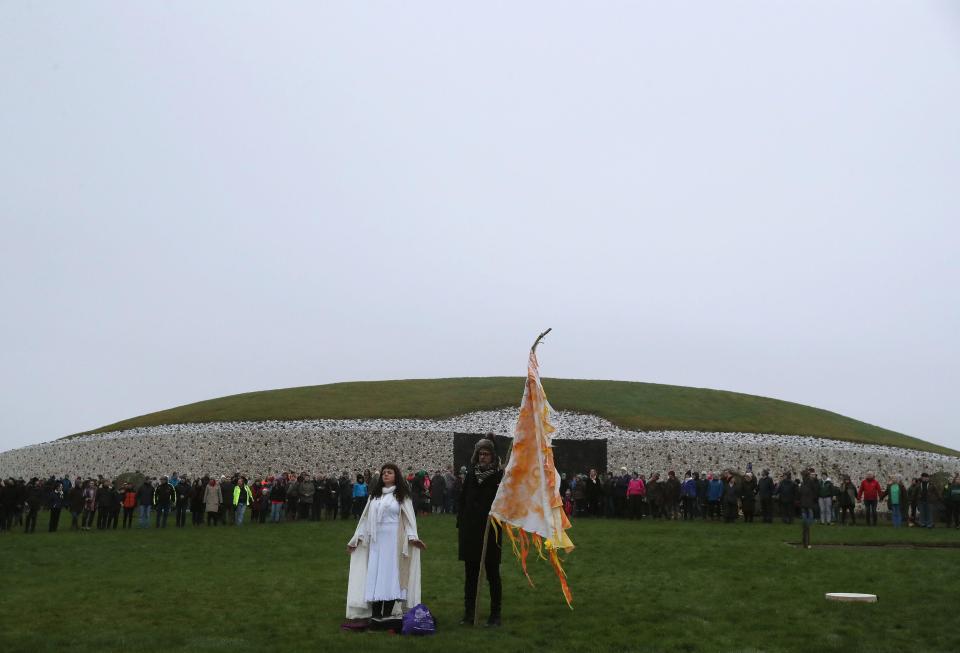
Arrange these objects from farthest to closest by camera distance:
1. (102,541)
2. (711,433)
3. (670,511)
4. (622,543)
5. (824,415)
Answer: (824,415) → (711,433) → (670,511) → (102,541) → (622,543)

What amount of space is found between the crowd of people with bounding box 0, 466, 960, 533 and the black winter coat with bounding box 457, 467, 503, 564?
570 inches

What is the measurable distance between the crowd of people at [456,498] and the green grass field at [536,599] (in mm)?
6191

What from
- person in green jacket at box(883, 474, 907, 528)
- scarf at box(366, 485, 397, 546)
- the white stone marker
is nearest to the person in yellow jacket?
scarf at box(366, 485, 397, 546)

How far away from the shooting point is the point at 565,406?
5081cm

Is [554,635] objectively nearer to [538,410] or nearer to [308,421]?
[538,410]

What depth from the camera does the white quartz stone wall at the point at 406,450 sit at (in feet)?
139

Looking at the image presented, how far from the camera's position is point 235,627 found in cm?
968

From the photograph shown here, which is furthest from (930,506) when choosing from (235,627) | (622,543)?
(235,627)

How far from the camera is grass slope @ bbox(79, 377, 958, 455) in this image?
4906 cm

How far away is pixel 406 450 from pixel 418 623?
34405mm

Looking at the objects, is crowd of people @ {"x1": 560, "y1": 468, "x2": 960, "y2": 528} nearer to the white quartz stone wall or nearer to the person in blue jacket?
the person in blue jacket

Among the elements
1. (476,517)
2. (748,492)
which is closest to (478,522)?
(476,517)

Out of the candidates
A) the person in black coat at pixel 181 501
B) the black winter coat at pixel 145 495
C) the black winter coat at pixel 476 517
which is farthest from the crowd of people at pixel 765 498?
the black winter coat at pixel 476 517

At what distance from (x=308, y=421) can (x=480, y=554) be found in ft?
127
